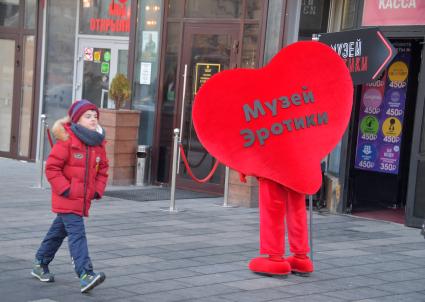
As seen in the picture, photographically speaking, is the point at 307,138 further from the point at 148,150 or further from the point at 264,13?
the point at 148,150

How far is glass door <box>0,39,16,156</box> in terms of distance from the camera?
17.4 m

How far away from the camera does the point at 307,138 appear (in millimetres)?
8461

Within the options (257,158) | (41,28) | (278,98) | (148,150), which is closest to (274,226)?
(257,158)

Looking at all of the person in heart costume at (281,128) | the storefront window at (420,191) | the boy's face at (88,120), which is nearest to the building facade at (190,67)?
the storefront window at (420,191)

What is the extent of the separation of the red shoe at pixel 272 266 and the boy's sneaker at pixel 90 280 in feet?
5.66

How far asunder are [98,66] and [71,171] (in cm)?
934

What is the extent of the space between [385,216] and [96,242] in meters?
5.07

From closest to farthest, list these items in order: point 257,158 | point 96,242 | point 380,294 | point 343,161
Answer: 1. point 380,294
2. point 257,158
3. point 96,242
4. point 343,161

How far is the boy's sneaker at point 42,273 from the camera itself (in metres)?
7.42

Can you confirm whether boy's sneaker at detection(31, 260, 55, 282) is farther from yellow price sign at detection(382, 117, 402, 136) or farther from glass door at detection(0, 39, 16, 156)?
glass door at detection(0, 39, 16, 156)

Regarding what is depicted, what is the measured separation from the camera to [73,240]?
283 inches

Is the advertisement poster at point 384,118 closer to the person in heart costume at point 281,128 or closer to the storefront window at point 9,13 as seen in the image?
the person in heart costume at point 281,128

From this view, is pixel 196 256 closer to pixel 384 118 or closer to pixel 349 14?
pixel 384 118

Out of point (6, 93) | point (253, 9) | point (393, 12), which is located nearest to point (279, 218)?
point (393, 12)
